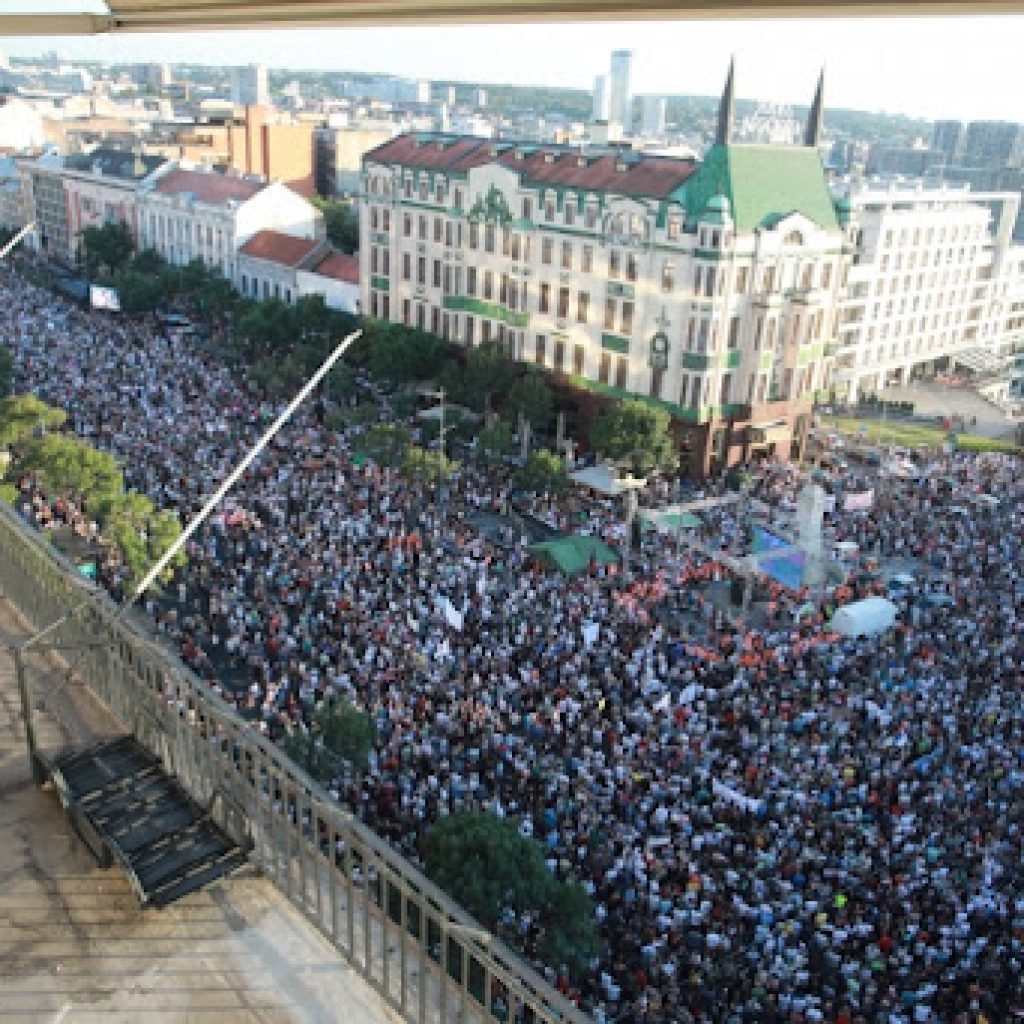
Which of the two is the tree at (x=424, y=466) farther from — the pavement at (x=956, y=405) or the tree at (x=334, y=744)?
the pavement at (x=956, y=405)

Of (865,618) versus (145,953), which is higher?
(145,953)

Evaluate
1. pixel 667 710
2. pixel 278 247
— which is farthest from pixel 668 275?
pixel 278 247

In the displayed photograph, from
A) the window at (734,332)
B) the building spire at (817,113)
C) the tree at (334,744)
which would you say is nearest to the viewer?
the tree at (334,744)

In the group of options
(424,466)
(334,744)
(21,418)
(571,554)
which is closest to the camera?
(334,744)

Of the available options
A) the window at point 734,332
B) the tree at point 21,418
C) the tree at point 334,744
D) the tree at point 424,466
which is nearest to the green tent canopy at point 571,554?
the tree at point 424,466

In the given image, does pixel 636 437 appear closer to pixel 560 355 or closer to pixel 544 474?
pixel 544 474

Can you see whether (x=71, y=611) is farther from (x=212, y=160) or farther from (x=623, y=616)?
(x=212, y=160)

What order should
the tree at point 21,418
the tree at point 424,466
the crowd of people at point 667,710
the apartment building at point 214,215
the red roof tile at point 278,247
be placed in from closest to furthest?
the crowd of people at point 667,710, the tree at point 21,418, the tree at point 424,466, the red roof tile at point 278,247, the apartment building at point 214,215
